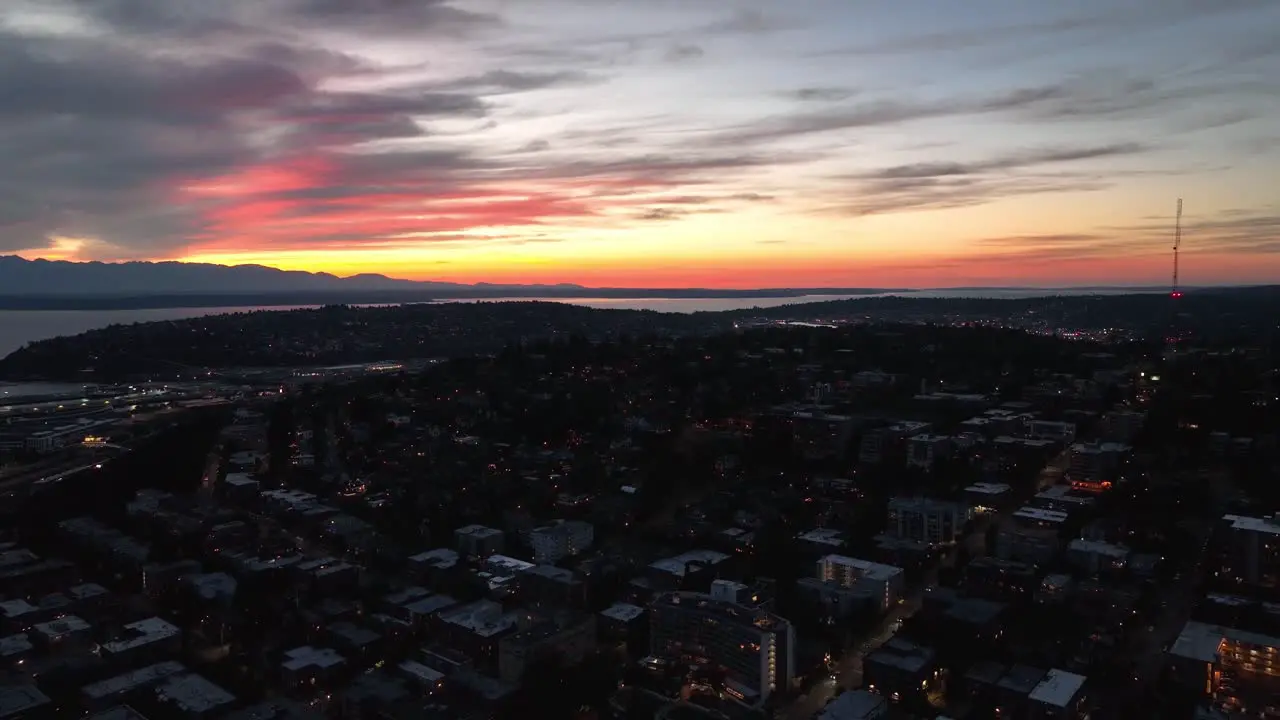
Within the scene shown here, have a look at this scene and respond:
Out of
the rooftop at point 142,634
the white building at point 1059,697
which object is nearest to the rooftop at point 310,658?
the rooftop at point 142,634

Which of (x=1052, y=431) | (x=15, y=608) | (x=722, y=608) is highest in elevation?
(x=1052, y=431)

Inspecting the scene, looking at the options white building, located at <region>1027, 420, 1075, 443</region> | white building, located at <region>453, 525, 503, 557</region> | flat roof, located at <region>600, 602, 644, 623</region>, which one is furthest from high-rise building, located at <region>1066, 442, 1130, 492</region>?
white building, located at <region>453, 525, 503, 557</region>

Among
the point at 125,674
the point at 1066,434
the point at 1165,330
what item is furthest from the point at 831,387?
the point at 1165,330

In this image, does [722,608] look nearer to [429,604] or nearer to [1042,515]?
[429,604]

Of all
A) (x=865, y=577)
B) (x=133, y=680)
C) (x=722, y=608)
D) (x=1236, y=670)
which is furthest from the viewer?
(x=865, y=577)

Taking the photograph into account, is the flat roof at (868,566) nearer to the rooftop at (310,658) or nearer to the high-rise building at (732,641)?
the high-rise building at (732,641)

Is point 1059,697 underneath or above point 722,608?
underneath

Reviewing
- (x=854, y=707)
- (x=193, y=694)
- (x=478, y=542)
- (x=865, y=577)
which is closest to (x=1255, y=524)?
(x=865, y=577)
